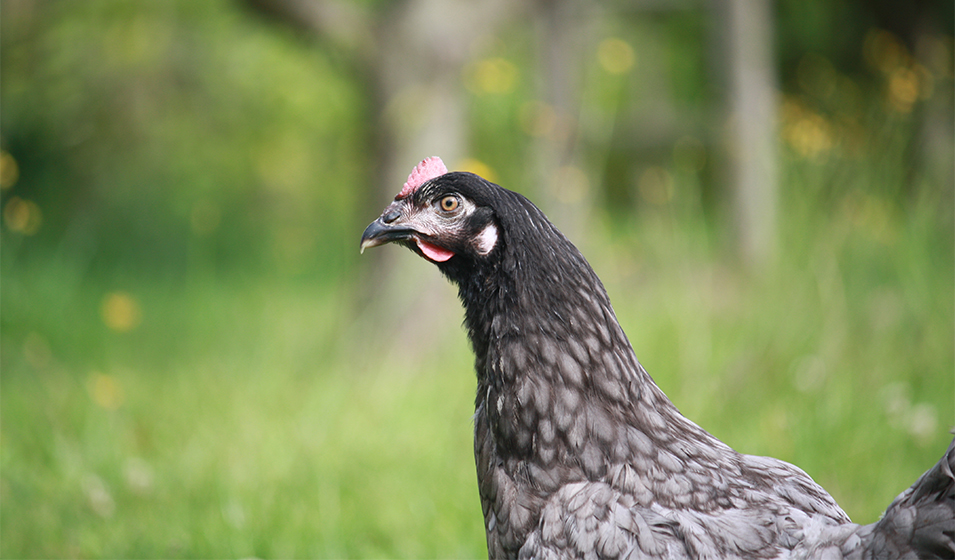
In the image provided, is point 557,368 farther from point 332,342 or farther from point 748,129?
point 748,129

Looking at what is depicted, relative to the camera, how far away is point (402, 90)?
14.6 ft

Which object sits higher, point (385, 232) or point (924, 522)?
point (385, 232)

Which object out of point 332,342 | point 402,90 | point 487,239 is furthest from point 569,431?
point 402,90

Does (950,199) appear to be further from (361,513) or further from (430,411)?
(361,513)

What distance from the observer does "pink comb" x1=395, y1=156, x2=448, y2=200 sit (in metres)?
1.91

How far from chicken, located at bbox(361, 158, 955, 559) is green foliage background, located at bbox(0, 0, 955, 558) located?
109 cm

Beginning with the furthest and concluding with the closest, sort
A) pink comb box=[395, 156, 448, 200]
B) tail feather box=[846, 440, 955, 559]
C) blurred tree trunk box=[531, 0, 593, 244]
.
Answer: blurred tree trunk box=[531, 0, 593, 244]
pink comb box=[395, 156, 448, 200]
tail feather box=[846, 440, 955, 559]

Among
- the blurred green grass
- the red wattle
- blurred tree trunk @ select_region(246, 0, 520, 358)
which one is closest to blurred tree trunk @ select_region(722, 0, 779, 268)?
the blurred green grass

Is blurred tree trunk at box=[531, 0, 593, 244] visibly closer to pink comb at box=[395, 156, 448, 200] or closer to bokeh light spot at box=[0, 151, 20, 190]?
pink comb at box=[395, 156, 448, 200]

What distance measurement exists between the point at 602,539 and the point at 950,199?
3337mm

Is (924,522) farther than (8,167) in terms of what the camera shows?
No

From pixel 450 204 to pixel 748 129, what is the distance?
4237 mm

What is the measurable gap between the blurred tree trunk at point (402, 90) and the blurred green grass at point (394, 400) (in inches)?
6.1

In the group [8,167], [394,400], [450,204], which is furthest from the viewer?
[8,167]
